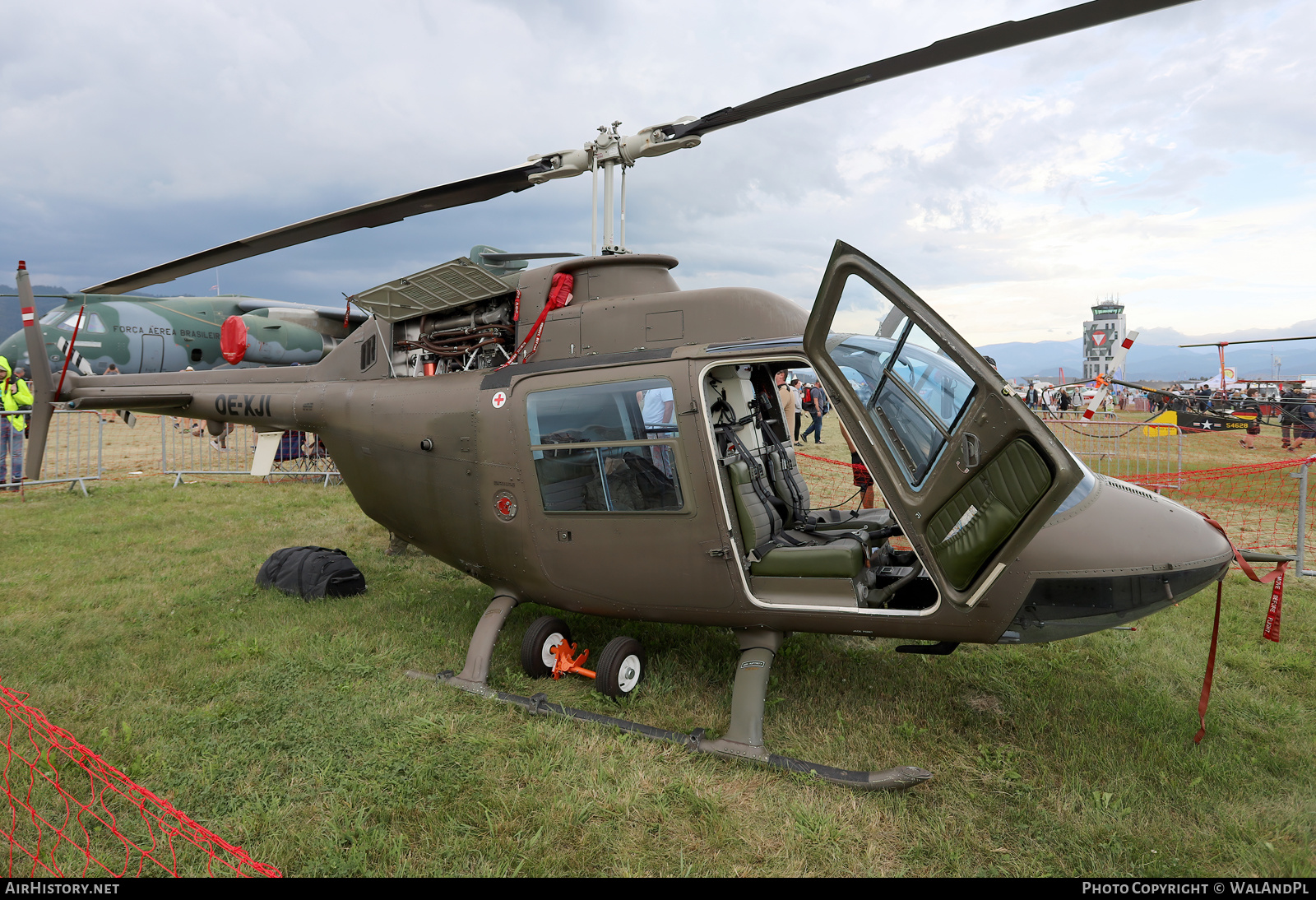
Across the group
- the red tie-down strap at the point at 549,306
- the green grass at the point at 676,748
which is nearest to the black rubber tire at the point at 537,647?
the green grass at the point at 676,748

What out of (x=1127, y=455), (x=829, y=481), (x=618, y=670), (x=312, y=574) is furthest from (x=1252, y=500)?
(x=312, y=574)

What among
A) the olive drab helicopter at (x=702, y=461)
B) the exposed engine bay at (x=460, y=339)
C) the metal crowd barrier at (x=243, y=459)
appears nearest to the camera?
the olive drab helicopter at (x=702, y=461)

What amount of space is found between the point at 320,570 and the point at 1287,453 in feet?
77.3

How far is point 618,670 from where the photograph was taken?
4582 mm

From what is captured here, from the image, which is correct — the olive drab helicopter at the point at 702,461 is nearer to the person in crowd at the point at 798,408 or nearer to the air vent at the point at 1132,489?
the air vent at the point at 1132,489

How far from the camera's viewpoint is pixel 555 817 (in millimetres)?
3441

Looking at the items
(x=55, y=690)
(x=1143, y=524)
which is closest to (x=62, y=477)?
(x=55, y=690)

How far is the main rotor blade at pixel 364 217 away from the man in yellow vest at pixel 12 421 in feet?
29.1

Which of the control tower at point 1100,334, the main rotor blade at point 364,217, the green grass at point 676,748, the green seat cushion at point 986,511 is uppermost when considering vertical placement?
the control tower at point 1100,334

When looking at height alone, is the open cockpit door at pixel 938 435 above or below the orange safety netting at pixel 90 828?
above

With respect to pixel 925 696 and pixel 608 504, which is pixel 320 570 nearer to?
pixel 608 504

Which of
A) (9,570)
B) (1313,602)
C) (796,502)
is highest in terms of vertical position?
(796,502)

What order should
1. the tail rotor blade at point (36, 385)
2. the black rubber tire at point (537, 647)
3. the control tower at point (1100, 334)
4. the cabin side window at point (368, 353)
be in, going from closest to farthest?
1. the black rubber tire at point (537, 647)
2. the cabin side window at point (368, 353)
3. the tail rotor blade at point (36, 385)
4. the control tower at point (1100, 334)

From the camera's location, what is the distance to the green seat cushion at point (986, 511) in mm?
3156
